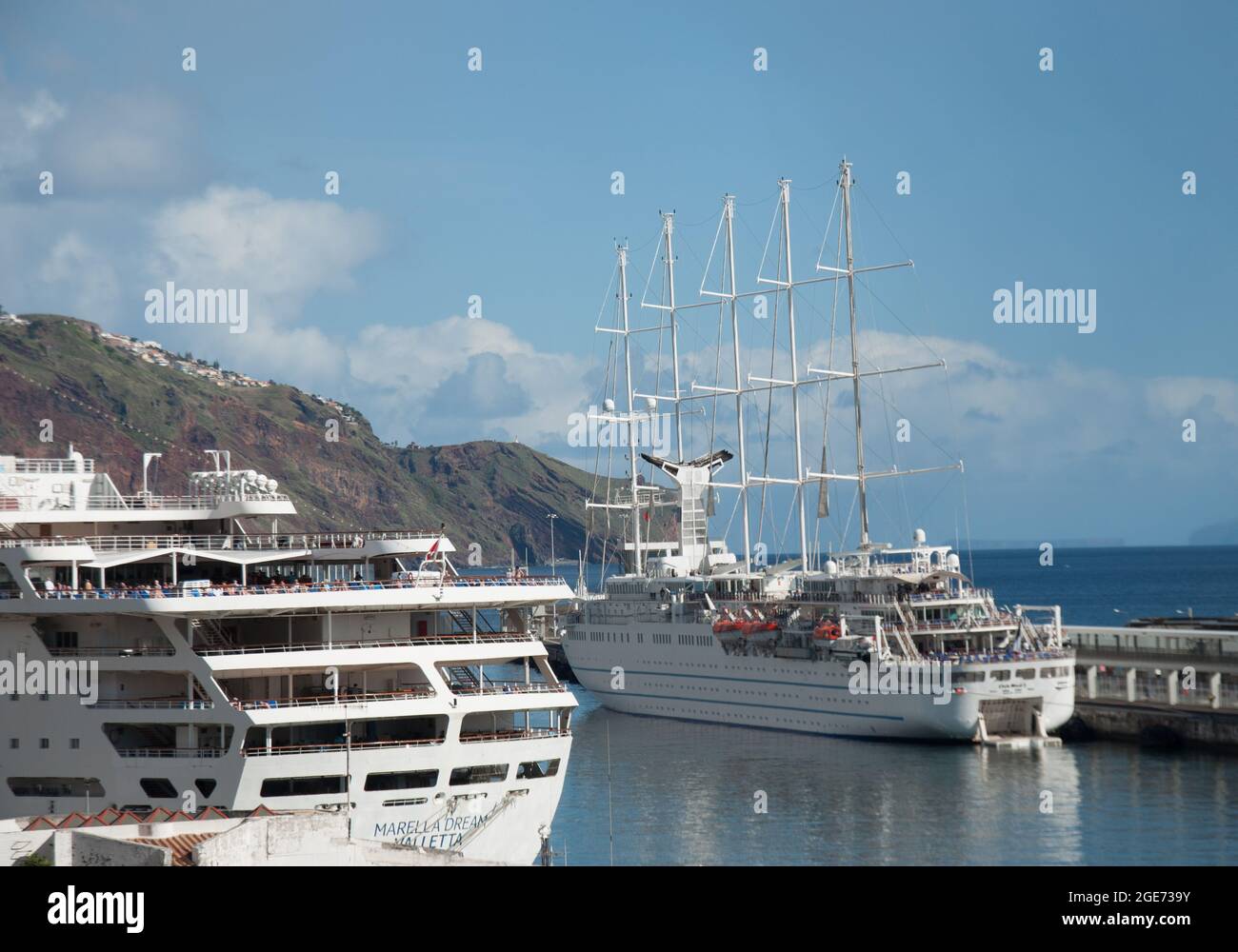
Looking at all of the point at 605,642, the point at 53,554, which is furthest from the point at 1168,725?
the point at 53,554

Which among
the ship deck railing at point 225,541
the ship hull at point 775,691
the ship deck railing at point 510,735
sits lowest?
the ship hull at point 775,691

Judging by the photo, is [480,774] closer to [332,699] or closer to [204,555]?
[332,699]

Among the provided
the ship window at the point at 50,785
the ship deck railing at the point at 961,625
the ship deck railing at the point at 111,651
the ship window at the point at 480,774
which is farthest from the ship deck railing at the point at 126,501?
the ship deck railing at the point at 961,625

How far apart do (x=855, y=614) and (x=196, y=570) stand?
122 feet

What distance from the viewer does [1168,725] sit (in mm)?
54781

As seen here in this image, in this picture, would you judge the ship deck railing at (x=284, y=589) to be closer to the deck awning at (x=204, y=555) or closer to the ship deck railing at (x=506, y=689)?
the deck awning at (x=204, y=555)

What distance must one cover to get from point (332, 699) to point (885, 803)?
2279cm

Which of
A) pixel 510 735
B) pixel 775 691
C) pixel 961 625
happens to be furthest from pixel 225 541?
pixel 775 691

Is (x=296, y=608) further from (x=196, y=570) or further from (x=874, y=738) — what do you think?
(x=874, y=738)

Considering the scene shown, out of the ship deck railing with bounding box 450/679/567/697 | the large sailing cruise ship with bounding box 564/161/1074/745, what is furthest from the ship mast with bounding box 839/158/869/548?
the ship deck railing with bounding box 450/679/567/697

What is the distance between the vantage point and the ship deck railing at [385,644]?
29219mm

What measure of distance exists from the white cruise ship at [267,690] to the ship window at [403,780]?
0.12 feet

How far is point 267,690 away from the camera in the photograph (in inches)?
1166

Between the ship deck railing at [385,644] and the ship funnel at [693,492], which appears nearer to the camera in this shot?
the ship deck railing at [385,644]
